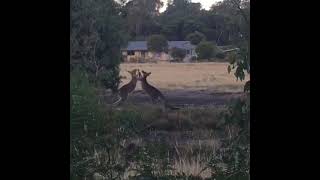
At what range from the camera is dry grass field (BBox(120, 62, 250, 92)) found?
153 inches

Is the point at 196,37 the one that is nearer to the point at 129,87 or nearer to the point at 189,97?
the point at 129,87

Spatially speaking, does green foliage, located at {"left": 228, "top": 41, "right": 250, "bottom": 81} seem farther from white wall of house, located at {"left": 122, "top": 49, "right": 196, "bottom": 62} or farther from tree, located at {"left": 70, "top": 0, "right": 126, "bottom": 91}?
white wall of house, located at {"left": 122, "top": 49, "right": 196, "bottom": 62}

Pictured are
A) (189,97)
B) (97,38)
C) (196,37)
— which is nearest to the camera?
(196,37)

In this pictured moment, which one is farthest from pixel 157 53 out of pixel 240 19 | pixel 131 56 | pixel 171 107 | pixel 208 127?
pixel 240 19

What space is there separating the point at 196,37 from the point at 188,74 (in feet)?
5.95

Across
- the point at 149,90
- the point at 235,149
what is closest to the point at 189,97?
the point at 149,90

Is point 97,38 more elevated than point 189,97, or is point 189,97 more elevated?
point 97,38

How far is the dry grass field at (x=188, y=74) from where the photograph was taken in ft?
12.8

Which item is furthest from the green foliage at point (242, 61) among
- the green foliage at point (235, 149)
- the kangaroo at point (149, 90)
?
the kangaroo at point (149, 90)

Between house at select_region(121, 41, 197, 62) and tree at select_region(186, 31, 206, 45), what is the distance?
0.08m

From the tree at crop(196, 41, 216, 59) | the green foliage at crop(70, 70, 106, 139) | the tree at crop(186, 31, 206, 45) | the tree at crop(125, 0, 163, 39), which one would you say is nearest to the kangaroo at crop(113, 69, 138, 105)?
the tree at crop(125, 0, 163, 39)

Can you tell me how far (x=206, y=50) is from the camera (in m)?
3.24

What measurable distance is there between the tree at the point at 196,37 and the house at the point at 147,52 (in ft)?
0.27
